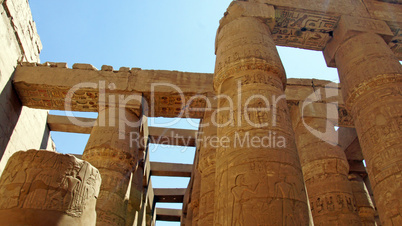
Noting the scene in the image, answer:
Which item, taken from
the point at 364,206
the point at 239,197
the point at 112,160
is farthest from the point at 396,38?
the point at 112,160

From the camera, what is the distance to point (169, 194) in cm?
1645

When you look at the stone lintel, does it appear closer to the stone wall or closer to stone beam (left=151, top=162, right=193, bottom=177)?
the stone wall

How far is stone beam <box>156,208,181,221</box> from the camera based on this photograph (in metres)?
18.9

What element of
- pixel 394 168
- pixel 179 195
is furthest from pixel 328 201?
pixel 179 195

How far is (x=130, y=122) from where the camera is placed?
7656mm

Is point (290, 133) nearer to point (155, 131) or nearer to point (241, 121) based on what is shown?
point (241, 121)

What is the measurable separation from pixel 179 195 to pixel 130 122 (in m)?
9.59

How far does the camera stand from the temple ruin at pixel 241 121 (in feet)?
10.3

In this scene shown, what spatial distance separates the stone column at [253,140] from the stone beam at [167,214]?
15552 mm

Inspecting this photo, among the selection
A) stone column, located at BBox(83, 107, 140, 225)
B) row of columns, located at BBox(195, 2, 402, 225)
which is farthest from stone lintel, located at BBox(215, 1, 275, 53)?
stone column, located at BBox(83, 107, 140, 225)

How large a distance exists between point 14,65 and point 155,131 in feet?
18.1

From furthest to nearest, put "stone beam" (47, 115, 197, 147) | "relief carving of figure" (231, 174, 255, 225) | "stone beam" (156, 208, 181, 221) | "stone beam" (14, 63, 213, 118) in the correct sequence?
"stone beam" (156, 208, 181, 221), "stone beam" (47, 115, 197, 147), "stone beam" (14, 63, 213, 118), "relief carving of figure" (231, 174, 255, 225)

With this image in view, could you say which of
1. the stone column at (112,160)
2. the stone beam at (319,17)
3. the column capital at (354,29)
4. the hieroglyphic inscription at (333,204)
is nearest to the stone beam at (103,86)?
the stone column at (112,160)

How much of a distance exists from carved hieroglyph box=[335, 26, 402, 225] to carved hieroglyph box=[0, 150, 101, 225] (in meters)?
4.00
